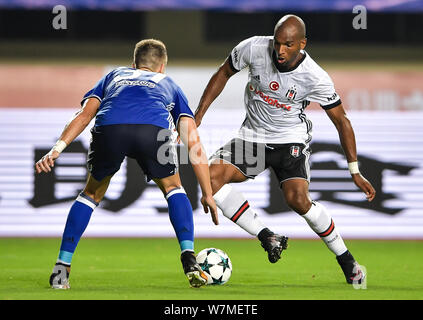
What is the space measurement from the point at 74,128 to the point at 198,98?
22.9ft

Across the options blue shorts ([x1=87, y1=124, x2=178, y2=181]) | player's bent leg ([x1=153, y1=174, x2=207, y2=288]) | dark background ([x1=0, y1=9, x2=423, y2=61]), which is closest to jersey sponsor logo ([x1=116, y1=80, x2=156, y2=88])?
blue shorts ([x1=87, y1=124, x2=178, y2=181])

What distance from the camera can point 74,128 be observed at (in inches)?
257

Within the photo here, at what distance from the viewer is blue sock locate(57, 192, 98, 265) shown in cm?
657

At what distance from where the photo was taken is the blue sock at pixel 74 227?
657 cm

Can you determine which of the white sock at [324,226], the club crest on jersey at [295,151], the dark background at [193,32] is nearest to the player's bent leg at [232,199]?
the white sock at [324,226]

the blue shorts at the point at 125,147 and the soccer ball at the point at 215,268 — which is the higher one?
the blue shorts at the point at 125,147

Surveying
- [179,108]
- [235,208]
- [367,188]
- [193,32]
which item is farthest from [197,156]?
[193,32]

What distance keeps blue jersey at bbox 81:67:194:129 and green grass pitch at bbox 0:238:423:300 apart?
124 cm

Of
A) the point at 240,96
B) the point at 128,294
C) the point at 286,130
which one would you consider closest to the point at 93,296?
the point at 128,294

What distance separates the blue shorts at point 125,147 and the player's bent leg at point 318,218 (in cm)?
120

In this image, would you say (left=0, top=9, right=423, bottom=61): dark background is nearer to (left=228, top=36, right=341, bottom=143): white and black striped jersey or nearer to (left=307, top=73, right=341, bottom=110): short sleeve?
(left=228, top=36, right=341, bottom=143): white and black striped jersey

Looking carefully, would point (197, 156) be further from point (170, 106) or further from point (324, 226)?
point (324, 226)

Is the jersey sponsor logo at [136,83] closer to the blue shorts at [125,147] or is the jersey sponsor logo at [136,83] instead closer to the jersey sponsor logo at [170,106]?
the jersey sponsor logo at [170,106]
